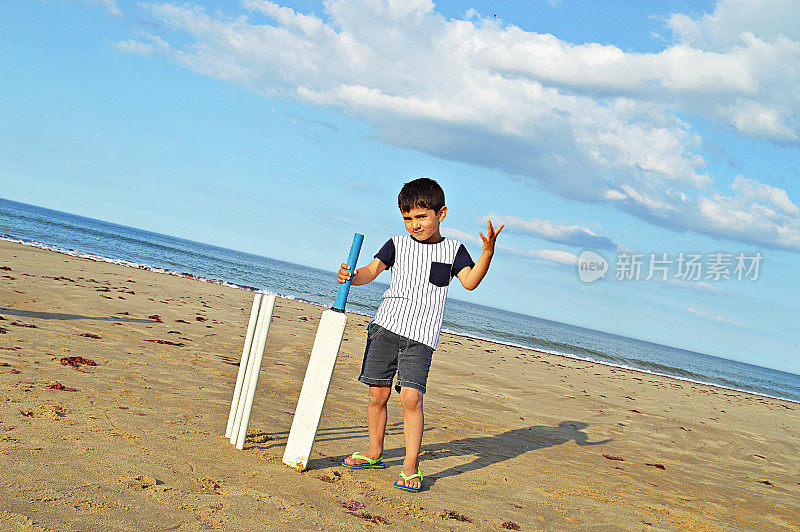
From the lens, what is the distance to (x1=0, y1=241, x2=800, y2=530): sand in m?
2.90

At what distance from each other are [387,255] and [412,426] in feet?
4.14

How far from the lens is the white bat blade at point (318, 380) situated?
3.70 m

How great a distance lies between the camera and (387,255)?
4.17 m

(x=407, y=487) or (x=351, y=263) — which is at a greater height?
(x=351, y=263)

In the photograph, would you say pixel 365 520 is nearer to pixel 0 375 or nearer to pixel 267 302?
pixel 267 302

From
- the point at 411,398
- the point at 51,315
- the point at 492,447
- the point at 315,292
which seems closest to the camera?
the point at 411,398

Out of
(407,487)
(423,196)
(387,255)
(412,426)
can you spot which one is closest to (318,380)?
(412,426)

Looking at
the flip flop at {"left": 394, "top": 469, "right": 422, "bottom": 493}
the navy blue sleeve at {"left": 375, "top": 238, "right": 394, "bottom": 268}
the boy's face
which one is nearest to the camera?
the flip flop at {"left": 394, "top": 469, "right": 422, "bottom": 493}

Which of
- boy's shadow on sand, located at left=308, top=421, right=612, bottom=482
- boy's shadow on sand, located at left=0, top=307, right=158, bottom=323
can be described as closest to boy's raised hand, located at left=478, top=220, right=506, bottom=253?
boy's shadow on sand, located at left=308, top=421, right=612, bottom=482

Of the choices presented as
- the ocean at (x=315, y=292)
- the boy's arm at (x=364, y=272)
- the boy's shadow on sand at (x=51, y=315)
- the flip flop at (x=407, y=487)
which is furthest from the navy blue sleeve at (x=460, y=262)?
the ocean at (x=315, y=292)

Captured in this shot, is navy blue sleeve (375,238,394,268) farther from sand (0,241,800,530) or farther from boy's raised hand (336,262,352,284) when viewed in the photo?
sand (0,241,800,530)

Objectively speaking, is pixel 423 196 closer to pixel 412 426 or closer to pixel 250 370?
pixel 412 426

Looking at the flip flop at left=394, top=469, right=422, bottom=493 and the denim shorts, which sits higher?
the denim shorts

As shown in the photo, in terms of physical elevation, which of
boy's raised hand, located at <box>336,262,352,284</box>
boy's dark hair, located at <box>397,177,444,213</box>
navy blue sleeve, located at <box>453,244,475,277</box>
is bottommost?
boy's raised hand, located at <box>336,262,352,284</box>
